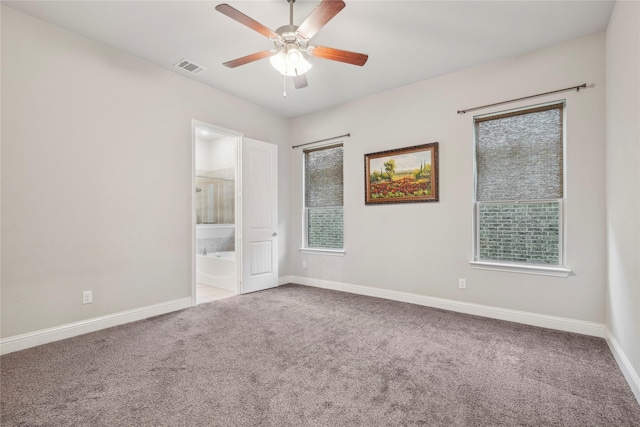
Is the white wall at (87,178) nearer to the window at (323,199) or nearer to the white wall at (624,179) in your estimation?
the window at (323,199)

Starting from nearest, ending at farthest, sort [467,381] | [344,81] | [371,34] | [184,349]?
[467,381] < [184,349] < [371,34] < [344,81]

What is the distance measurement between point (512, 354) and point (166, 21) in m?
4.15

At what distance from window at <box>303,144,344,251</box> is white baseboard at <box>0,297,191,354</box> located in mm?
2245

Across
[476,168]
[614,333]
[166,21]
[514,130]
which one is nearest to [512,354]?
[614,333]

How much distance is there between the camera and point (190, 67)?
3537 mm

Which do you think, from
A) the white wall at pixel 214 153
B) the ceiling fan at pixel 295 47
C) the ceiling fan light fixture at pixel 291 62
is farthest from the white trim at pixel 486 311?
the white wall at pixel 214 153

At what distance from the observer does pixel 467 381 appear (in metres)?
2.05

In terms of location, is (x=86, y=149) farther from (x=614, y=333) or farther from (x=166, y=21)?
(x=614, y=333)

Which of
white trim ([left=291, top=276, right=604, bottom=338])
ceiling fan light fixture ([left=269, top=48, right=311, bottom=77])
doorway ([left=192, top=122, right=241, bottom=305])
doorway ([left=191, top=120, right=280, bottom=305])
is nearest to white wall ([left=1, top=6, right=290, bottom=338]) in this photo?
doorway ([left=191, top=120, right=280, bottom=305])

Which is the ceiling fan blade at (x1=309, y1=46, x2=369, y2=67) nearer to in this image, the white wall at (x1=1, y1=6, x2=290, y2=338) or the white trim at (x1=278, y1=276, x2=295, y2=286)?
the white wall at (x1=1, y1=6, x2=290, y2=338)

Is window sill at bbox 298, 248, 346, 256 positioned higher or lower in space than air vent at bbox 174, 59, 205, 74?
lower

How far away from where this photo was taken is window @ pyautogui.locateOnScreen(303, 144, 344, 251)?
15.9ft

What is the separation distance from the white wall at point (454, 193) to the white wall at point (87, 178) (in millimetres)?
2150

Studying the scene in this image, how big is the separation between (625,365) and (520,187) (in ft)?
5.75
